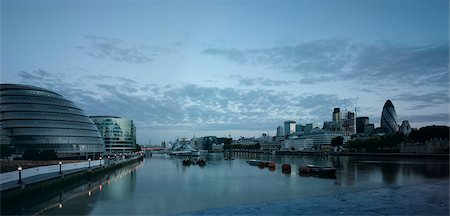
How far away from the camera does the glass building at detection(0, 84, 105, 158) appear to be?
78.1 meters

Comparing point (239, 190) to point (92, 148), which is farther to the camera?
point (92, 148)

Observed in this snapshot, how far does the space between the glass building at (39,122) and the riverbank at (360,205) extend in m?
65.7

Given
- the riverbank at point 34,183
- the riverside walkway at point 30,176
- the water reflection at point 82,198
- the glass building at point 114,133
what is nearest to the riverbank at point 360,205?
the water reflection at point 82,198

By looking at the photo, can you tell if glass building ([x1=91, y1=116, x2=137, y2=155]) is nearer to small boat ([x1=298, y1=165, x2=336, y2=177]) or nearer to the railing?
the railing

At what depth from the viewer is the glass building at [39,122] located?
3073 inches

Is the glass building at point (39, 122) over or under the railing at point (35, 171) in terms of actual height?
over

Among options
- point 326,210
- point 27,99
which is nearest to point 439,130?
point 326,210

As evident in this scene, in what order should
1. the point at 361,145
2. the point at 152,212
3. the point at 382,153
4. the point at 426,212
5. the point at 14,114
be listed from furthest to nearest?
the point at 361,145 < the point at 382,153 < the point at 14,114 < the point at 152,212 < the point at 426,212

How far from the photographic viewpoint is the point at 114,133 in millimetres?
177625

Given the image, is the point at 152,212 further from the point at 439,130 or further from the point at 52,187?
the point at 439,130

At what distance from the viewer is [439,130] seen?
92188 mm

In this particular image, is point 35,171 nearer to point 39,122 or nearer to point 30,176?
point 30,176

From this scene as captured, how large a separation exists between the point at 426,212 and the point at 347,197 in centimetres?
731

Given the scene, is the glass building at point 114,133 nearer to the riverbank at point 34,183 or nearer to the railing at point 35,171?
the railing at point 35,171
